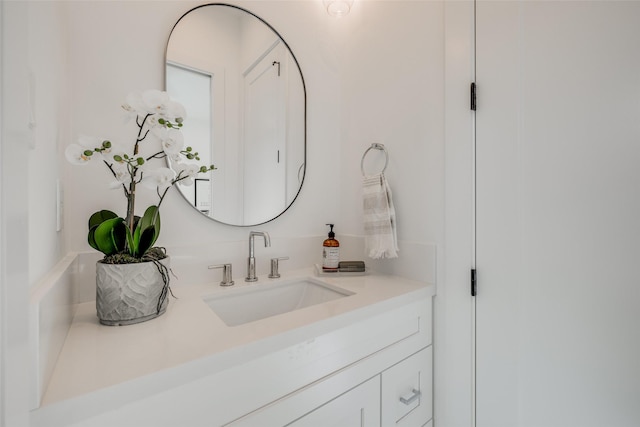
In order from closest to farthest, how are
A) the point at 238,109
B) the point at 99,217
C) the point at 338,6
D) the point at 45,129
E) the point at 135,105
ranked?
the point at 45,129 < the point at 135,105 < the point at 99,217 < the point at 238,109 < the point at 338,6

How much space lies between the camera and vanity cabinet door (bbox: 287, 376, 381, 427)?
73cm

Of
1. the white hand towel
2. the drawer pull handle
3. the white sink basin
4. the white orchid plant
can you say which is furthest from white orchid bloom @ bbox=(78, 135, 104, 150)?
the drawer pull handle

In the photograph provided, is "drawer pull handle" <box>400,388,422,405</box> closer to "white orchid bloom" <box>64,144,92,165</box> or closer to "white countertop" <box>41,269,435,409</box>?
"white countertop" <box>41,269,435,409</box>

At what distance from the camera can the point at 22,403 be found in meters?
0.39

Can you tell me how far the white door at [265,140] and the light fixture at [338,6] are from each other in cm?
34

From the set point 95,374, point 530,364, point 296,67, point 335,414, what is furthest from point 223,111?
point 530,364

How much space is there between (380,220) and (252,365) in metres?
0.77

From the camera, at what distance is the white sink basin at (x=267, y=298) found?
1.03 m

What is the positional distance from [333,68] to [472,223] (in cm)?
106

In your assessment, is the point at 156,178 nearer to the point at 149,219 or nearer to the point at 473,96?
the point at 149,219

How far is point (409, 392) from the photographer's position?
1010mm

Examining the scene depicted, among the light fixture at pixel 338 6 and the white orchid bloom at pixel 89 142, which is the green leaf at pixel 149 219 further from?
the light fixture at pixel 338 6

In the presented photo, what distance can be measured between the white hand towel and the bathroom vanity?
0.50ft

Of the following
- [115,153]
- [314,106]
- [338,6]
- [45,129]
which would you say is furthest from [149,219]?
[338,6]
